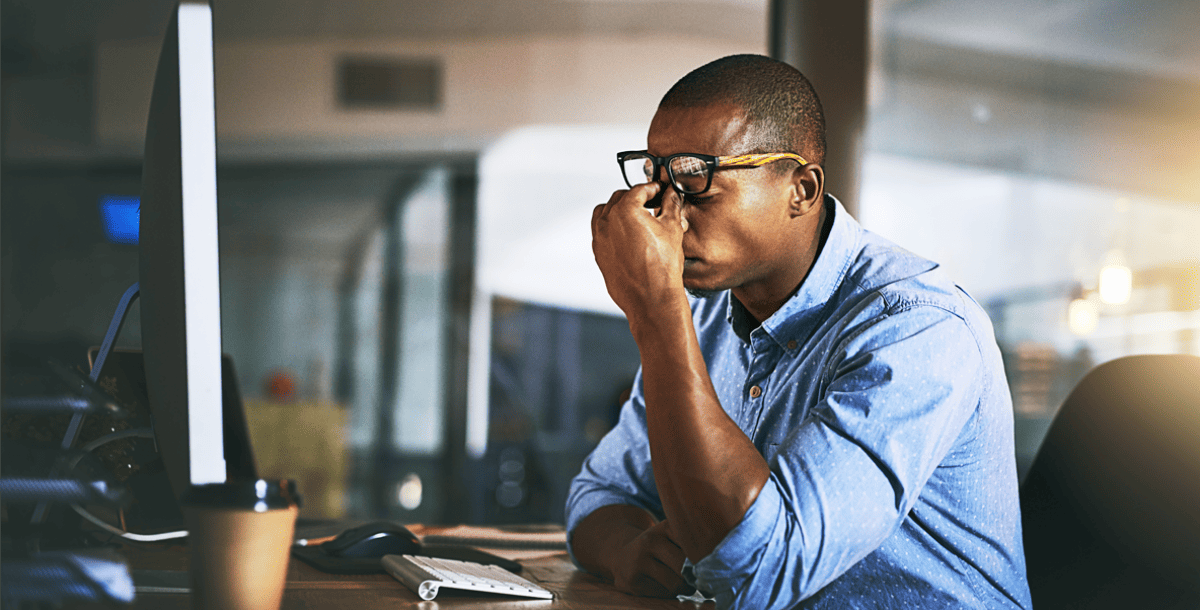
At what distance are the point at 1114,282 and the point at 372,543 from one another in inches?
138

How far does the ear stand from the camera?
1167 millimetres

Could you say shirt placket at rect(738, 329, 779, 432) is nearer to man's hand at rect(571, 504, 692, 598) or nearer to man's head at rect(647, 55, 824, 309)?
man's head at rect(647, 55, 824, 309)

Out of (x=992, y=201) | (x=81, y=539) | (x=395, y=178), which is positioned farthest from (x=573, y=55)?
(x=81, y=539)

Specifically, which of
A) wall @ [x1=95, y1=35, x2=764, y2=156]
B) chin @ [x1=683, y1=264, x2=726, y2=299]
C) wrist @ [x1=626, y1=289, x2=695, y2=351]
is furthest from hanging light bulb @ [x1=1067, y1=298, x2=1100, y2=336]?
wrist @ [x1=626, y1=289, x2=695, y2=351]

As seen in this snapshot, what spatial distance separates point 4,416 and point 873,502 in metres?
0.94

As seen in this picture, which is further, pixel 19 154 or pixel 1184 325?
pixel 19 154

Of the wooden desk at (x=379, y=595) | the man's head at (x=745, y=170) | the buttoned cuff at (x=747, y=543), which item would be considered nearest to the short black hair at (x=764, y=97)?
the man's head at (x=745, y=170)

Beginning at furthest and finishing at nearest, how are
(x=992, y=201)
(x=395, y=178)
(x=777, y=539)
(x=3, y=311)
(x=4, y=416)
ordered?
(x=395, y=178)
(x=3, y=311)
(x=992, y=201)
(x=4, y=416)
(x=777, y=539)

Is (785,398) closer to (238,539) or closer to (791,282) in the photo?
(791,282)

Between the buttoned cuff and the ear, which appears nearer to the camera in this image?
the buttoned cuff

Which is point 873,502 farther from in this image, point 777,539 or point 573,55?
point 573,55

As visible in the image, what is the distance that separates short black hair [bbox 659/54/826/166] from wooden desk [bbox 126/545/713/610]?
561 millimetres

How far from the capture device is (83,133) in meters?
4.94

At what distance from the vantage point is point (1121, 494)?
3.76 ft
